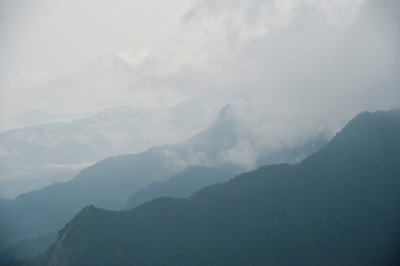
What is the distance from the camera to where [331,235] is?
137625mm

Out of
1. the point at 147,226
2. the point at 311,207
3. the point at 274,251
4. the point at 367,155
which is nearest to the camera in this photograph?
the point at 274,251

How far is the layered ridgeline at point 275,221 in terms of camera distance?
421ft

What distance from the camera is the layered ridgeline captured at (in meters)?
128

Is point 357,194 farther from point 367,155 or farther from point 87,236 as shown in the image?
point 87,236

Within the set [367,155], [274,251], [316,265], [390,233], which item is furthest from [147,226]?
[367,155]

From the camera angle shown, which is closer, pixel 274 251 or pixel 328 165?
pixel 274 251

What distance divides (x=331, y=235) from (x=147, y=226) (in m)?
79.6

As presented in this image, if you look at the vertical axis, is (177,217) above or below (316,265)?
above

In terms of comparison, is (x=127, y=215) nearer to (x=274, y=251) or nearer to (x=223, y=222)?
(x=223, y=222)

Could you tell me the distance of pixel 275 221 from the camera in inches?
5999

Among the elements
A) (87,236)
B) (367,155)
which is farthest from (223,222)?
(367,155)

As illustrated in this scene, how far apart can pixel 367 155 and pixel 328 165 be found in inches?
846

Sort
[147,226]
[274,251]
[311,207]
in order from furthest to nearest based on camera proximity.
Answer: [311,207], [147,226], [274,251]

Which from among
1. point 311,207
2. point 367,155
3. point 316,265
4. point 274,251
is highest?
point 367,155
